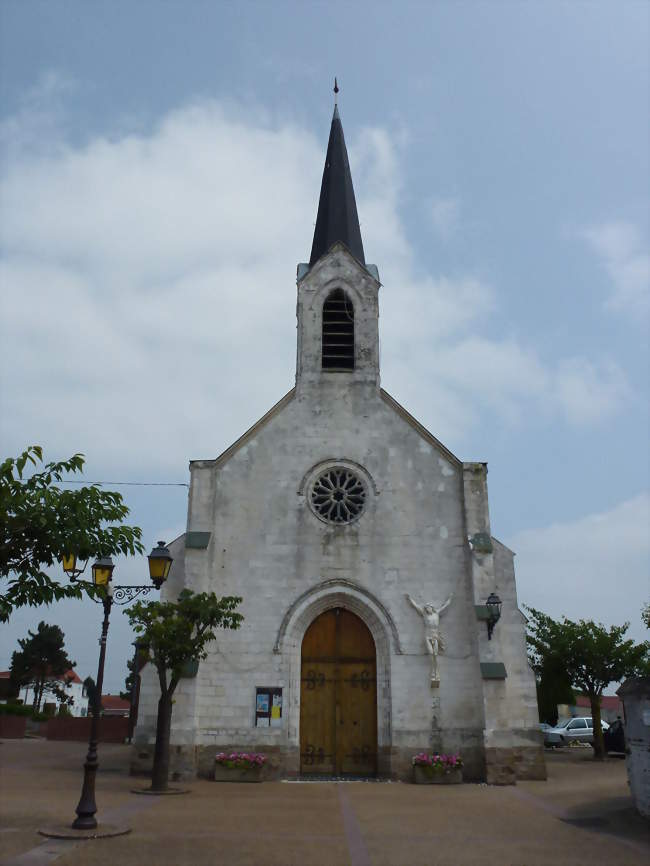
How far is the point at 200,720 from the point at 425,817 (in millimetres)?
7482

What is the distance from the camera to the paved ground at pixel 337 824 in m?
8.30

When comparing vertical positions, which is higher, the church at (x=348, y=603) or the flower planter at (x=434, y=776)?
the church at (x=348, y=603)

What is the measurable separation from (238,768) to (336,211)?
17.6m

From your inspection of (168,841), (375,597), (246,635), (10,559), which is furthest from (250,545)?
(10,559)

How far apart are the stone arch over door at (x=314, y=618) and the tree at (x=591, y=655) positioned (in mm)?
11061

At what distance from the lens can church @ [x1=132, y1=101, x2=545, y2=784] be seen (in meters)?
17.1

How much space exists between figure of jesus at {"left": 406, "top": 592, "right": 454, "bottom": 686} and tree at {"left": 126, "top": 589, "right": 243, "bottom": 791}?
512 centimetres

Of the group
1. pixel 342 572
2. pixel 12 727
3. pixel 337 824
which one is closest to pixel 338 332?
pixel 342 572

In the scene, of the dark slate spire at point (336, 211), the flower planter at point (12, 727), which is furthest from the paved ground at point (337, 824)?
the flower planter at point (12, 727)

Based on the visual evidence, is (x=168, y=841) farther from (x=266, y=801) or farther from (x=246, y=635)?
(x=246, y=635)

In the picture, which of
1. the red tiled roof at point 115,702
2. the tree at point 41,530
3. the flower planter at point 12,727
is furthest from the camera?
the red tiled roof at point 115,702

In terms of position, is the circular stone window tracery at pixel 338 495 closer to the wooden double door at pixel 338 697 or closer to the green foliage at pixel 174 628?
the wooden double door at pixel 338 697

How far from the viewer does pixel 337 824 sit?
1056cm

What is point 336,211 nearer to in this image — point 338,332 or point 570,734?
point 338,332
